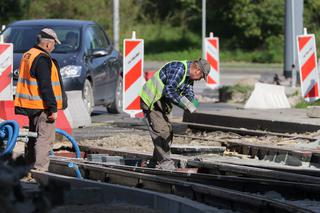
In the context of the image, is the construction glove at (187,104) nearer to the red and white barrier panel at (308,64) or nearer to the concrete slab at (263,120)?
the concrete slab at (263,120)

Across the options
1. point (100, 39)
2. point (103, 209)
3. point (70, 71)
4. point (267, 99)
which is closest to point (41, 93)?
point (103, 209)

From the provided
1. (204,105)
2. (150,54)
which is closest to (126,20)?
(150,54)

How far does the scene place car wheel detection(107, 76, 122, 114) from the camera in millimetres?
21062

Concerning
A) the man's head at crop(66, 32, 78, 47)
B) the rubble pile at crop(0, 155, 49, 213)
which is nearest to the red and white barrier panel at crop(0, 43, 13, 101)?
the man's head at crop(66, 32, 78, 47)

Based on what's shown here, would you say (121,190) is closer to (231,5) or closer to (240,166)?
(240,166)

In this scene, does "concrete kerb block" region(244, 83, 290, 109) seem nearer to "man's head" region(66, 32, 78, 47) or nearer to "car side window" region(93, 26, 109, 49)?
"car side window" region(93, 26, 109, 49)

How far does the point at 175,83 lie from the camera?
12125 mm

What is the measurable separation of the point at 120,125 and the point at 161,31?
4230 centimetres

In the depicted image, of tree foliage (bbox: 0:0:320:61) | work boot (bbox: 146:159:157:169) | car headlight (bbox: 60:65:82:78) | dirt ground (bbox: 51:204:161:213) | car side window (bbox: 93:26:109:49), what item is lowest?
tree foliage (bbox: 0:0:320:61)

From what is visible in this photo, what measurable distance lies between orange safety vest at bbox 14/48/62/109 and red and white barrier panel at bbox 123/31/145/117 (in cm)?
654

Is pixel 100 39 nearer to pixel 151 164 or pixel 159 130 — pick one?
pixel 151 164

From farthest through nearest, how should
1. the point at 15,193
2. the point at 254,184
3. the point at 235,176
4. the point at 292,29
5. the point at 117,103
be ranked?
the point at 292,29 → the point at 117,103 → the point at 235,176 → the point at 254,184 → the point at 15,193

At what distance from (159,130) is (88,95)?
6.85m

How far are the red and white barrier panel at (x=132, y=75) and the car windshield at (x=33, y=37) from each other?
113 cm
